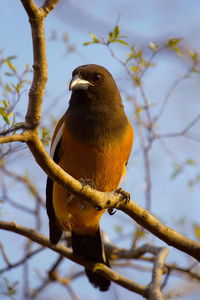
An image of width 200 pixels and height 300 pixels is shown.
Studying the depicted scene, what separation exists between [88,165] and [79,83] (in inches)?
33.5

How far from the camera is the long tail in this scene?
626cm

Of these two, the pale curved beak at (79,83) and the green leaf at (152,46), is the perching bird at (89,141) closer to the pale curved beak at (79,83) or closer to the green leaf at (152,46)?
the pale curved beak at (79,83)

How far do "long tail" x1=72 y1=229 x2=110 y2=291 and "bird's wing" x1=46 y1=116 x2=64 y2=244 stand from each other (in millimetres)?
427

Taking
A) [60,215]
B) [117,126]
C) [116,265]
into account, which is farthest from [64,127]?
[116,265]

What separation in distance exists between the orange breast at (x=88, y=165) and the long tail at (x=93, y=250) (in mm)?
554

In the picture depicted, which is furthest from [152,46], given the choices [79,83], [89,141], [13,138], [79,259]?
[13,138]

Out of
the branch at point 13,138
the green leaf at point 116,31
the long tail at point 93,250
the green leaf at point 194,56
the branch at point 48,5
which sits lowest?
the branch at point 13,138

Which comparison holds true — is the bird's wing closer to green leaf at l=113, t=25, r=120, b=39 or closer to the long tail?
the long tail

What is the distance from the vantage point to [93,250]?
20.7ft

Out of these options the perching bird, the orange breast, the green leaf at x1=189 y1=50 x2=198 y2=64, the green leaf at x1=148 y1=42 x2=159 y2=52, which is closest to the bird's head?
the perching bird

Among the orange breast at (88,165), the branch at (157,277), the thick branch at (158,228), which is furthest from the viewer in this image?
the orange breast at (88,165)

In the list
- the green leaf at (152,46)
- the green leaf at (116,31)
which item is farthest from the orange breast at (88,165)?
the green leaf at (152,46)

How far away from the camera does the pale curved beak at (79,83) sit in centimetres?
523

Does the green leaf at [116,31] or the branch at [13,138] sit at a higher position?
the green leaf at [116,31]
